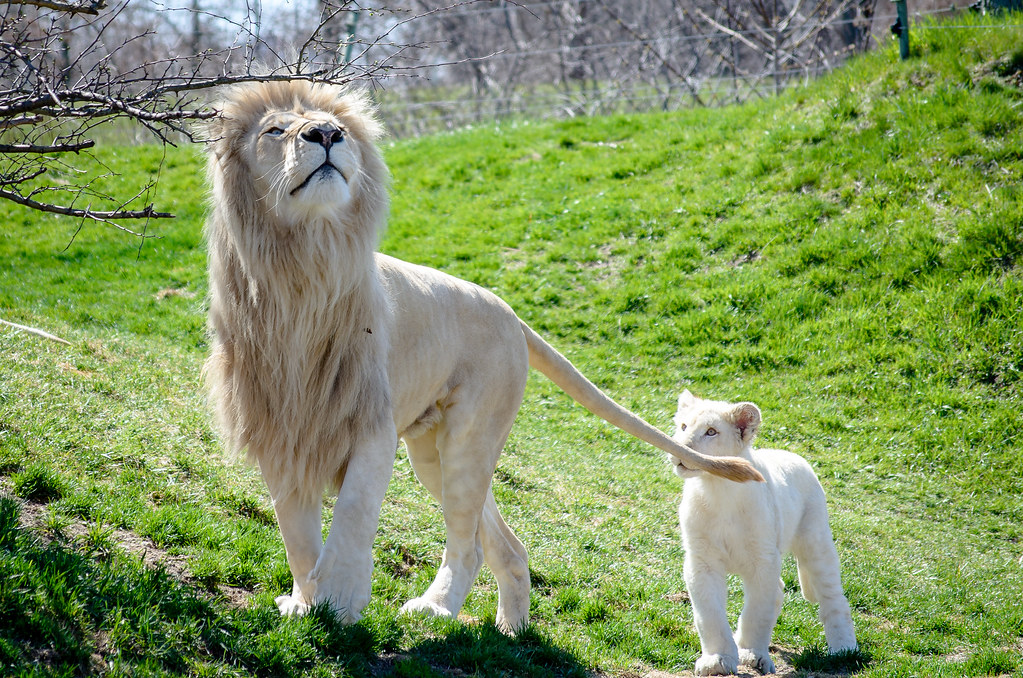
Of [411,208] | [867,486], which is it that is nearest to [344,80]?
[867,486]

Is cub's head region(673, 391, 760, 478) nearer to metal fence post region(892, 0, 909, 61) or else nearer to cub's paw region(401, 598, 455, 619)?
cub's paw region(401, 598, 455, 619)

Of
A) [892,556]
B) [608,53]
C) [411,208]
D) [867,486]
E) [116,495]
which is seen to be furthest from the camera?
[608,53]

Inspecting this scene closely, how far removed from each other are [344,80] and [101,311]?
7.87m

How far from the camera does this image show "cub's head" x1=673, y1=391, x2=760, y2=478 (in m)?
4.95

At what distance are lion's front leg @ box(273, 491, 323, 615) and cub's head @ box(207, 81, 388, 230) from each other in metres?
1.20

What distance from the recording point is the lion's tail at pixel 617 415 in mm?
4562

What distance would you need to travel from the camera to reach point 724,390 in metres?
9.27

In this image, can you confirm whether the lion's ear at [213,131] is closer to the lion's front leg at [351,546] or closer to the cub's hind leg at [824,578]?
the lion's front leg at [351,546]

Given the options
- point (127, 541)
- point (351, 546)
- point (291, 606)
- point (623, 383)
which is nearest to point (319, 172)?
point (351, 546)

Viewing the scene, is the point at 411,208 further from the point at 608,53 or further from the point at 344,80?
the point at 608,53

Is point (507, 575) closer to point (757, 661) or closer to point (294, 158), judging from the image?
point (757, 661)

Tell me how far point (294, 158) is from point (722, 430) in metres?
2.60

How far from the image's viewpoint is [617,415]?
16.8 ft

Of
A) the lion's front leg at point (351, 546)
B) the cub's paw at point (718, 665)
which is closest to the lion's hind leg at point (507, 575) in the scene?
the cub's paw at point (718, 665)
